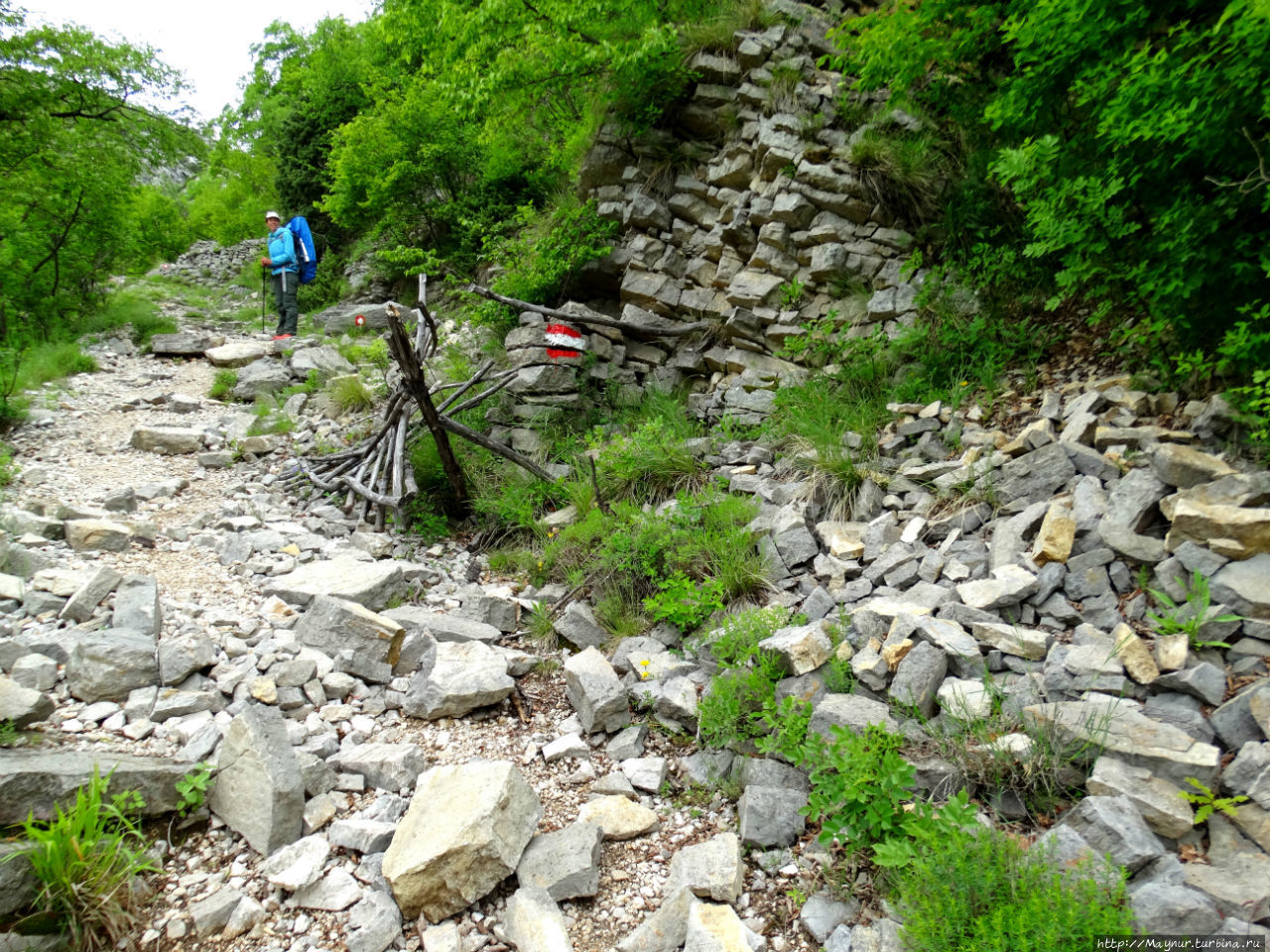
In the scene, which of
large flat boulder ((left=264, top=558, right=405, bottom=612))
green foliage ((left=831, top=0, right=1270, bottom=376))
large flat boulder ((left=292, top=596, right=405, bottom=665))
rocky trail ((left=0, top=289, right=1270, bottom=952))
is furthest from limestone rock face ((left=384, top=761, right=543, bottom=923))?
green foliage ((left=831, top=0, right=1270, bottom=376))

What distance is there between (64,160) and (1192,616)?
1522cm

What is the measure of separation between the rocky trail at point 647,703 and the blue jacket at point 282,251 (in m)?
7.55

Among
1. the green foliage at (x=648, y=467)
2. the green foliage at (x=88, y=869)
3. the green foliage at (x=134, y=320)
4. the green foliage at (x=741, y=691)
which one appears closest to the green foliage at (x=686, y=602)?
the green foliage at (x=741, y=691)

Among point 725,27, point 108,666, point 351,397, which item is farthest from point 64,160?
point 108,666

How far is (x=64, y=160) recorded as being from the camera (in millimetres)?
10836

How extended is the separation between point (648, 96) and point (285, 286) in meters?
7.28

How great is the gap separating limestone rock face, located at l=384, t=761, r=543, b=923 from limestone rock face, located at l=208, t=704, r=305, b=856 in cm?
47

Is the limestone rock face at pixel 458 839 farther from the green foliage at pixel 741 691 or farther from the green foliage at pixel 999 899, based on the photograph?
the green foliage at pixel 999 899

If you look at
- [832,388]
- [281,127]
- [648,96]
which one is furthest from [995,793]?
[281,127]

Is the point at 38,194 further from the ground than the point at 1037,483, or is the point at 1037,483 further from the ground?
the point at 38,194

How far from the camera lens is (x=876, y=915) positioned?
7.75 feet

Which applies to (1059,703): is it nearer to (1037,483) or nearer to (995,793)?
(995,793)

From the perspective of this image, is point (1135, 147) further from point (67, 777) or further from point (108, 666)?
point (108, 666)

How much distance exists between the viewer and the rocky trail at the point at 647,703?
238 centimetres
